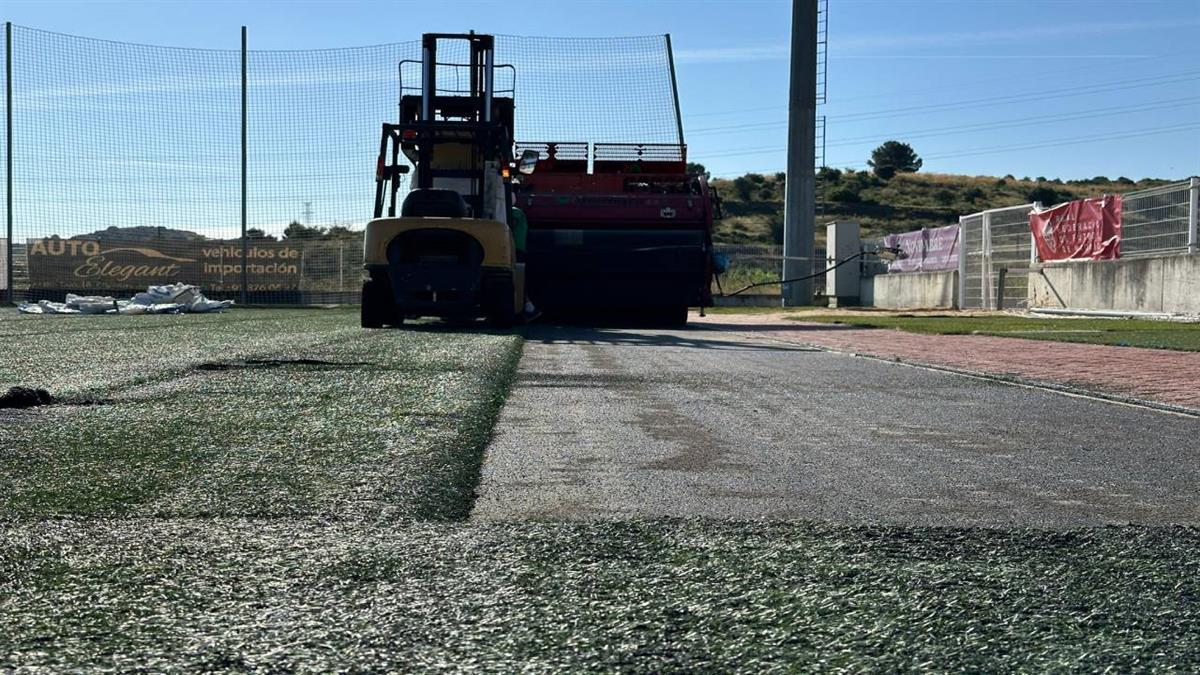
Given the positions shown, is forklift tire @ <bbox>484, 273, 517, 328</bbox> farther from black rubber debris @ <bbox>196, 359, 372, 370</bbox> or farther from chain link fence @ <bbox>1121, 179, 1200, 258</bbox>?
chain link fence @ <bbox>1121, 179, 1200, 258</bbox>

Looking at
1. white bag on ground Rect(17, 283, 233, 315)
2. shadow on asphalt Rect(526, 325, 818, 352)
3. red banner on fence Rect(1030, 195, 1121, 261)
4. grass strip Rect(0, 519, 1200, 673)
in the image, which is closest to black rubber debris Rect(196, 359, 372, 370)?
shadow on asphalt Rect(526, 325, 818, 352)

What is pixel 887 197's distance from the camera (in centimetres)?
6656

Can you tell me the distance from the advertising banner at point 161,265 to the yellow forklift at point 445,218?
37.5 feet

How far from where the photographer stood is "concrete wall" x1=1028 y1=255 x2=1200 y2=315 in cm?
1542

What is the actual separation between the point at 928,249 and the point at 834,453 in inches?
947

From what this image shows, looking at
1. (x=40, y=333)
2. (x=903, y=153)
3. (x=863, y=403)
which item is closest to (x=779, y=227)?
(x=903, y=153)

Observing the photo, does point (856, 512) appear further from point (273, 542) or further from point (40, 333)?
point (40, 333)

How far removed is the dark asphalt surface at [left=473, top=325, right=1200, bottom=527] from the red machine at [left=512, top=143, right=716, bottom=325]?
8198mm

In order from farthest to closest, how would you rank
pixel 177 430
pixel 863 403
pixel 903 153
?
pixel 903 153 < pixel 863 403 < pixel 177 430

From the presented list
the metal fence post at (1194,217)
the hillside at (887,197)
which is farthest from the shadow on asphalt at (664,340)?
the hillside at (887,197)

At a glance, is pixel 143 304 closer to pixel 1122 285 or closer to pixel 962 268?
pixel 1122 285

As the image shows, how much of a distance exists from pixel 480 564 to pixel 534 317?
44.3ft

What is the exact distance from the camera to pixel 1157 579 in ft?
6.65

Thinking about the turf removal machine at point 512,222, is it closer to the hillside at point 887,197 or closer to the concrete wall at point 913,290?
the concrete wall at point 913,290
